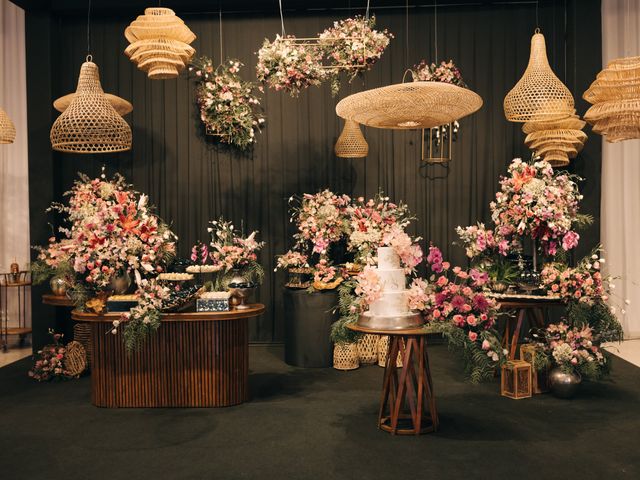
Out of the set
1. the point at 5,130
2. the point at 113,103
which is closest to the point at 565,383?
the point at 113,103

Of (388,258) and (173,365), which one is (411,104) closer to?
(388,258)

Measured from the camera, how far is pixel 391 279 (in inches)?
178

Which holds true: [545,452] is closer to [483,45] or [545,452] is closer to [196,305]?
[196,305]

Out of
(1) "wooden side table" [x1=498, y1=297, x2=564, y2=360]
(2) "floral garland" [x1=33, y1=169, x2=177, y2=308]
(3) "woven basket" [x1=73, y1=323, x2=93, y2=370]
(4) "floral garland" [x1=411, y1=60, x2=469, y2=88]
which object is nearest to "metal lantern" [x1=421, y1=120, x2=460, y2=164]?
(4) "floral garland" [x1=411, y1=60, x2=469, y2=88]

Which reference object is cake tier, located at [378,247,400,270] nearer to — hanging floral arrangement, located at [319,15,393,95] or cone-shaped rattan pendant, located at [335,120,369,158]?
hanging floral arrangement, located at [319,15,393,95]

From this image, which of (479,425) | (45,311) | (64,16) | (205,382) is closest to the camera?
(479,425)

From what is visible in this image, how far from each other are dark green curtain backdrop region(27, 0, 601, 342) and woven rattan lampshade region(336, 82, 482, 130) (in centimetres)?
325

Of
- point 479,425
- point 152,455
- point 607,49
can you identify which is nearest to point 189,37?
point 152,455

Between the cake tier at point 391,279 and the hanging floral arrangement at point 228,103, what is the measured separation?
13.4ft

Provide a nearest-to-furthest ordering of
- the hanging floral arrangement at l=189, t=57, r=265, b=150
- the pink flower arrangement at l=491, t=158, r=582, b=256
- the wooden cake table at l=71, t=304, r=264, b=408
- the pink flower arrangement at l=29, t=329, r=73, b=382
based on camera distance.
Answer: the wooden cake table at l=71, t=304, r=264, b=408, the pink flower arrangement at l=491, t=158, r=582, b=256, the pink flower arrangement at l=29, t=329, r=73, b=382, the hanging floral arrangement at l=189, t=57, r=265, b=150

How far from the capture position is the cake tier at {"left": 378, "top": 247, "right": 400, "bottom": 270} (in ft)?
15.0

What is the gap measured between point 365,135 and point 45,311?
451cm

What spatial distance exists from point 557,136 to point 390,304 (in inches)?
134

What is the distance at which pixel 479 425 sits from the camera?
15.8 feet
